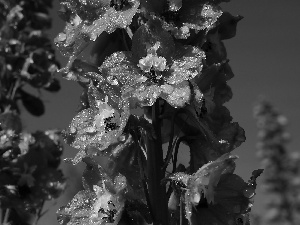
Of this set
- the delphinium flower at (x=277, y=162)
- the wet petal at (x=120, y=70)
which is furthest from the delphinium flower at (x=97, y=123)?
the delphinium flower at (x=277, y=162)

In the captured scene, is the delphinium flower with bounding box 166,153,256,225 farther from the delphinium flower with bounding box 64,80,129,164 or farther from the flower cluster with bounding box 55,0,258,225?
the delphinium flower with bounding box 64,80,129,164

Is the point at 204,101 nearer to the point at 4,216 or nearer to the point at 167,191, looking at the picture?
the point at 167,191

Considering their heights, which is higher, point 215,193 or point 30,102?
point 30,102

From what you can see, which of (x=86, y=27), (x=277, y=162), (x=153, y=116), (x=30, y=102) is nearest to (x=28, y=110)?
(x=30, y=102)

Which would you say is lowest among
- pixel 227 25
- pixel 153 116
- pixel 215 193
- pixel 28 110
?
pixel 215 193

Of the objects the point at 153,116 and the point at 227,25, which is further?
the point at 227,25

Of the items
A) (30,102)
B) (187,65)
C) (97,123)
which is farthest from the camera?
(30,102)

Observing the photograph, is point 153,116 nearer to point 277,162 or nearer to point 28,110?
point 28,110

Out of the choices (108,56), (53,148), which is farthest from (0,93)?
(108,56)
